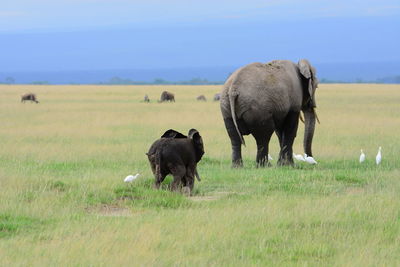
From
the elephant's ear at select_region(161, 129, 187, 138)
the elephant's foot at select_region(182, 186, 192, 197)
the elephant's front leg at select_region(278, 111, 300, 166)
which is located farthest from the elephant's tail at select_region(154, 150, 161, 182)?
the elephant's front leg at select_region(278, 111, 300, 166)

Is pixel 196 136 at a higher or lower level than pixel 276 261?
higher

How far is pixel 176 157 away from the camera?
980 cm

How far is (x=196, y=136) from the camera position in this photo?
10.2 metres

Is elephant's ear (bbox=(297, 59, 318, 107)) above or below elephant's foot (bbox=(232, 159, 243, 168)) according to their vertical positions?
above

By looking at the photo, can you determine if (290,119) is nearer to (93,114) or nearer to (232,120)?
(232,120)

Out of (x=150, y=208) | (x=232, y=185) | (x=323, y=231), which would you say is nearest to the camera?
(x=323, y=231)

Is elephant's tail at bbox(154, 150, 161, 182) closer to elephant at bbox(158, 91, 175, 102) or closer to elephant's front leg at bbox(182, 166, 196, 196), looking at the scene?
elephant's front leg at bbox(182, 166, 196, 196)

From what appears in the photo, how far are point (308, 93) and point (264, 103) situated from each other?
1621 millimetres

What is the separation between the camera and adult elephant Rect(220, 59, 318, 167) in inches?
522

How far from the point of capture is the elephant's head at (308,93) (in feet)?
46.8

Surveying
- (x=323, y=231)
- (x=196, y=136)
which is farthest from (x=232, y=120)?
(x=323, y=231)

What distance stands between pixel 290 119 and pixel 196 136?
13.8 feet

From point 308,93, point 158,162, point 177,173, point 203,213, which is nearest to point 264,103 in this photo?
point 308,93

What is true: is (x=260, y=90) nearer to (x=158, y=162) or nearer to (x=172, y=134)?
(x=172, y=134)
